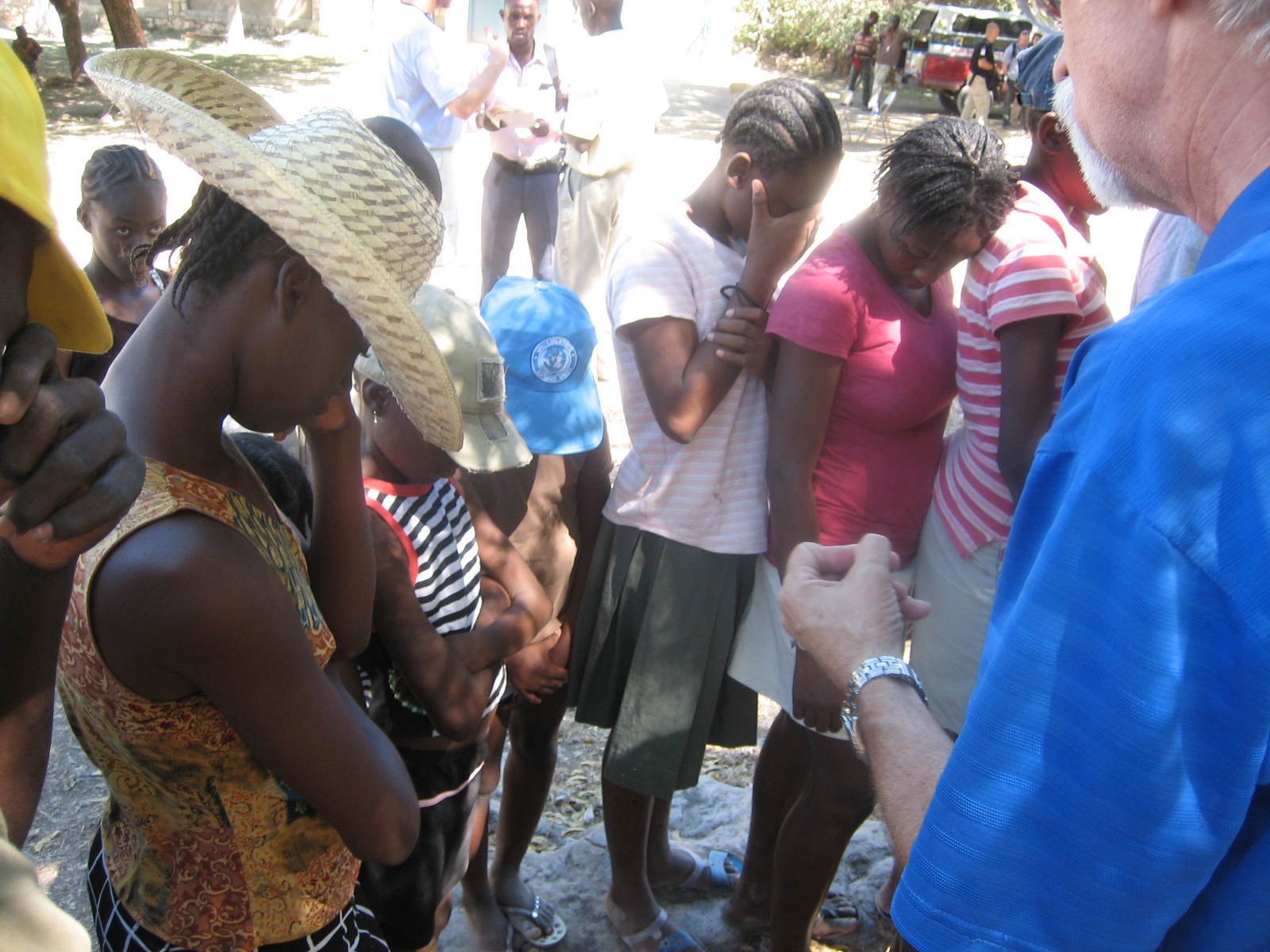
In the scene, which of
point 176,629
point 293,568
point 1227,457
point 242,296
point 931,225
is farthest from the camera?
point 931,225

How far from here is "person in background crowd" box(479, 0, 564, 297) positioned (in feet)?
21.0

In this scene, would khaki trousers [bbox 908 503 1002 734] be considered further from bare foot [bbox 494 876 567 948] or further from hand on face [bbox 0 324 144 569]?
A: hand on face [bbox 0 324 144 569]

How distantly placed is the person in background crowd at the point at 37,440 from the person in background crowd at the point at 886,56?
2046cm

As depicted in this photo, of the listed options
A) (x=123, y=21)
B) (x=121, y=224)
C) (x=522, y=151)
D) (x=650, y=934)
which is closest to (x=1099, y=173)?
(x=650, y=934)

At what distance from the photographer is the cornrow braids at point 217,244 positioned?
140cm

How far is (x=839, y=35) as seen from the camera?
25875mm

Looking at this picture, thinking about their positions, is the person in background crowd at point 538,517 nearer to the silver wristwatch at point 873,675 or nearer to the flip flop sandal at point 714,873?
the flip flop sandal at point 714,873

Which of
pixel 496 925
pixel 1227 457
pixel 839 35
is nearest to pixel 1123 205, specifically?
pixel 1227 457

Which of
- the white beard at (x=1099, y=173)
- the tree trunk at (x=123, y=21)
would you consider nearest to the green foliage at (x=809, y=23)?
the tree trunk at (x=123, y=21)

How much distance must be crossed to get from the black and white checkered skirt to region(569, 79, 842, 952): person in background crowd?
92 cm

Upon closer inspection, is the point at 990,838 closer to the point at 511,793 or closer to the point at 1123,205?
the point at 1123,205

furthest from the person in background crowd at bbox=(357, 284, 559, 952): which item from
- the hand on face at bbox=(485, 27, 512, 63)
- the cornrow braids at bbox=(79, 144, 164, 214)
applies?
the hand on face at bbox=(485, 27, 512, 63)

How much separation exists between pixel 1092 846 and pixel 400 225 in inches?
46.9

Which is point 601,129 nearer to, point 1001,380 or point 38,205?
point 1001,380
